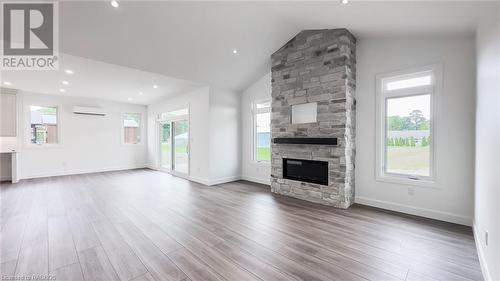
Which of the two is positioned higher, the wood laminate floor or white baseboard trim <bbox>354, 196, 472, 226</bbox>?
white baseboard trim <bbox>354, 196, 472, 226</bbox>

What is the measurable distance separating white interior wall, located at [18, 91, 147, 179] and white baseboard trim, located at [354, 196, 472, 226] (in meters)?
8.57

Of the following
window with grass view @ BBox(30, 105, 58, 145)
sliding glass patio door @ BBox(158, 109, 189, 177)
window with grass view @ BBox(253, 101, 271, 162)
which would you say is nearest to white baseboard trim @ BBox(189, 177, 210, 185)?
sliding glass patio door @ BBox(158, 109, 189, 177)

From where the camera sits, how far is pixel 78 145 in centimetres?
734

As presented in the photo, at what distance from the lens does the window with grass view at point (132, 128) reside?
8.50m

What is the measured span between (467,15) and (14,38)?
6.47m

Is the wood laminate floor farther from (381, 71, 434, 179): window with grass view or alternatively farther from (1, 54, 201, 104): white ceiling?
(1, 54, 201, 104): white ceiling

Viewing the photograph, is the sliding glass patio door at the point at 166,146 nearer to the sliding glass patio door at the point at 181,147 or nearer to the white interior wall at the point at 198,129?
the sliding glass patio door at the point at 181,147

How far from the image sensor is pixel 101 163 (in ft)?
25.8

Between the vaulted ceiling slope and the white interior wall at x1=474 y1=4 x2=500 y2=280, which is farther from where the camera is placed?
the vaulted ceiling slope

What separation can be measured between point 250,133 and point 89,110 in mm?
6003

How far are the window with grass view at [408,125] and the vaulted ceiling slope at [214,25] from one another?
0.82 metres

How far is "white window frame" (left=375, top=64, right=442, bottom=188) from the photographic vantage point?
10.9 feet

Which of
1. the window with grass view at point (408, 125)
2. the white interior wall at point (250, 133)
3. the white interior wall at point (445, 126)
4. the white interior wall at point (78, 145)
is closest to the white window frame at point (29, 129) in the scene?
the white interior wall at point (78, 145)

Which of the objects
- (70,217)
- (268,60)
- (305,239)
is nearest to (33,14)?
(70,217)
